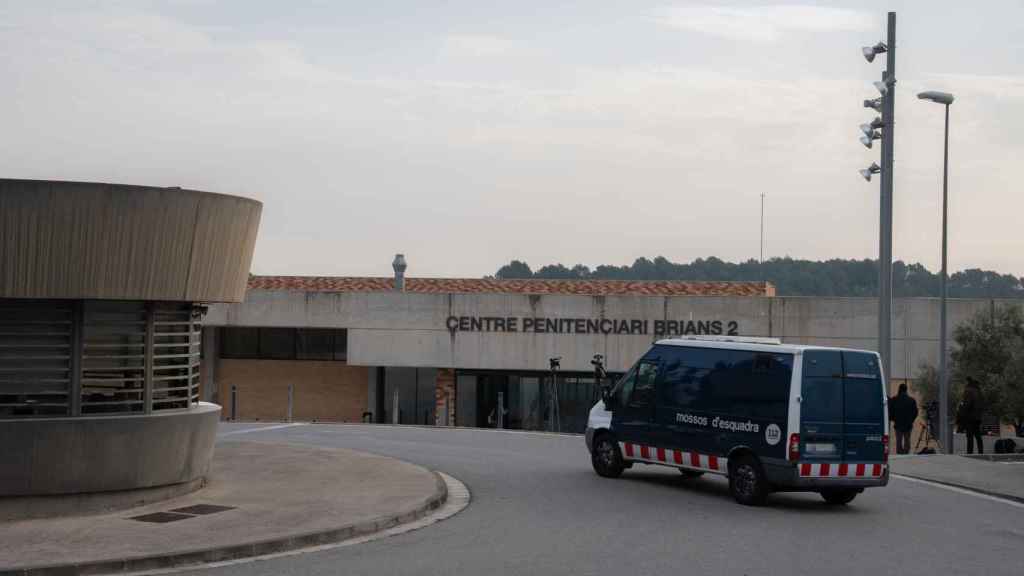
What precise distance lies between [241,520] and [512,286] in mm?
41011

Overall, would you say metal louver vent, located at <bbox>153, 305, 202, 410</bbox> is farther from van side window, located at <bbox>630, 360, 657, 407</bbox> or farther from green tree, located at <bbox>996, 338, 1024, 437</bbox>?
green tree, located at <bbox>996, 338, 1024, 437</bbox>

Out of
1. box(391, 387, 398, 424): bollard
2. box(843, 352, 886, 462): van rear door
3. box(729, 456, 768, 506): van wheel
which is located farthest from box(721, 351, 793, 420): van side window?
box(391, 387, 398, 424): bollard

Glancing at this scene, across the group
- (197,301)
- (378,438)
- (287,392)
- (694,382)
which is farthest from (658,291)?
(197,301)

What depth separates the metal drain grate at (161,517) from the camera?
47.3ft

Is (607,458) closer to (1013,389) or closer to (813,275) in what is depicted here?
(1013,389)

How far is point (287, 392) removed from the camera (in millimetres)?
48094

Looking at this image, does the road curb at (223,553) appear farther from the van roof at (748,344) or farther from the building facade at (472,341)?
the building facade at (472,341)

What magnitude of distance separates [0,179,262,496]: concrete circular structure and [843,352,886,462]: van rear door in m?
7.75

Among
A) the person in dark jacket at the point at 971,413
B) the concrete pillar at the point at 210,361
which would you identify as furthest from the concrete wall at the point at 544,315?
the person in dark jacket at the point at 971,413

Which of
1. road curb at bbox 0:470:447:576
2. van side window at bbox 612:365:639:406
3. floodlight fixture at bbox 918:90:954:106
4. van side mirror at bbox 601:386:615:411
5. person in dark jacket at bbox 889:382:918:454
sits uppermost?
floodlight fixture at bbox 918:90:954:106

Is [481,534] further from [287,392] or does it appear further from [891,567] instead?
[287,392]

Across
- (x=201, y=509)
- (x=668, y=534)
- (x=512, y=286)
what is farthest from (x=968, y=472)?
(x=512, y=286)

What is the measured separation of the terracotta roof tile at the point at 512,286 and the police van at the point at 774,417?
32577mm

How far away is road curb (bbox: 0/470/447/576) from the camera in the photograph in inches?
457
